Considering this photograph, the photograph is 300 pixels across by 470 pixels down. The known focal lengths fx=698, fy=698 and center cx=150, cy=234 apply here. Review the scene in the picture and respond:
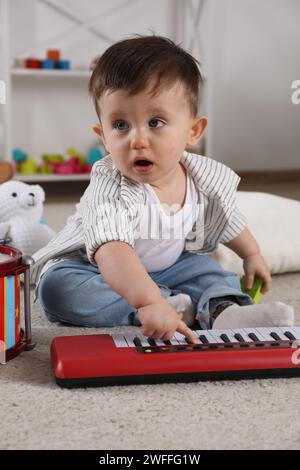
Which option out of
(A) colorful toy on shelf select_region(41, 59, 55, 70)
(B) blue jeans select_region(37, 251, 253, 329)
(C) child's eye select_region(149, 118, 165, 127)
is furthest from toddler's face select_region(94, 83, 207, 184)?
(A) colorful toy on shelf select_region(41, 59, 55, 70)

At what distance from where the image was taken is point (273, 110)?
104 inches

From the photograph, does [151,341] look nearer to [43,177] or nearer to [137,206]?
[137,206]

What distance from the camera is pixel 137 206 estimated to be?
2.78 ft

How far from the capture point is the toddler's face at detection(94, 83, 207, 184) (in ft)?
2.52

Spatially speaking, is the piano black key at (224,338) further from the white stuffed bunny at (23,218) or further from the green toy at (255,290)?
the white stuffed bunny at (23,218)

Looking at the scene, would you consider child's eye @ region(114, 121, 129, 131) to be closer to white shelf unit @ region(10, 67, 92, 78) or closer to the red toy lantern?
the red toy lantern

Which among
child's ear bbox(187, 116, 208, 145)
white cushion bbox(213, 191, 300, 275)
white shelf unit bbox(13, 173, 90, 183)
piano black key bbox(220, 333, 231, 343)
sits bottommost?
white shelf unit bbox(13, 173, 90, 183)

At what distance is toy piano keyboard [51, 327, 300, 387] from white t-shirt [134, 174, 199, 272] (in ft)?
0.66

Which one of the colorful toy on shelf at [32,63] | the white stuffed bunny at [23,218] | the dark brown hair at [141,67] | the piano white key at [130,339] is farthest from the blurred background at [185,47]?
the piano white key at [130,339]

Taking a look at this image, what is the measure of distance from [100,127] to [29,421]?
388 mm

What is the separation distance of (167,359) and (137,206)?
0.24 m

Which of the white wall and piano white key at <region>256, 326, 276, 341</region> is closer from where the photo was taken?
piano white key at <region>256, 326, 276, 341</region>

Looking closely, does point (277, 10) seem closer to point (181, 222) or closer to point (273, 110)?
point (273, 110)

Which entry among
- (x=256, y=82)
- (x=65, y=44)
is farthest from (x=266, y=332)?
(x=256, y=82)
